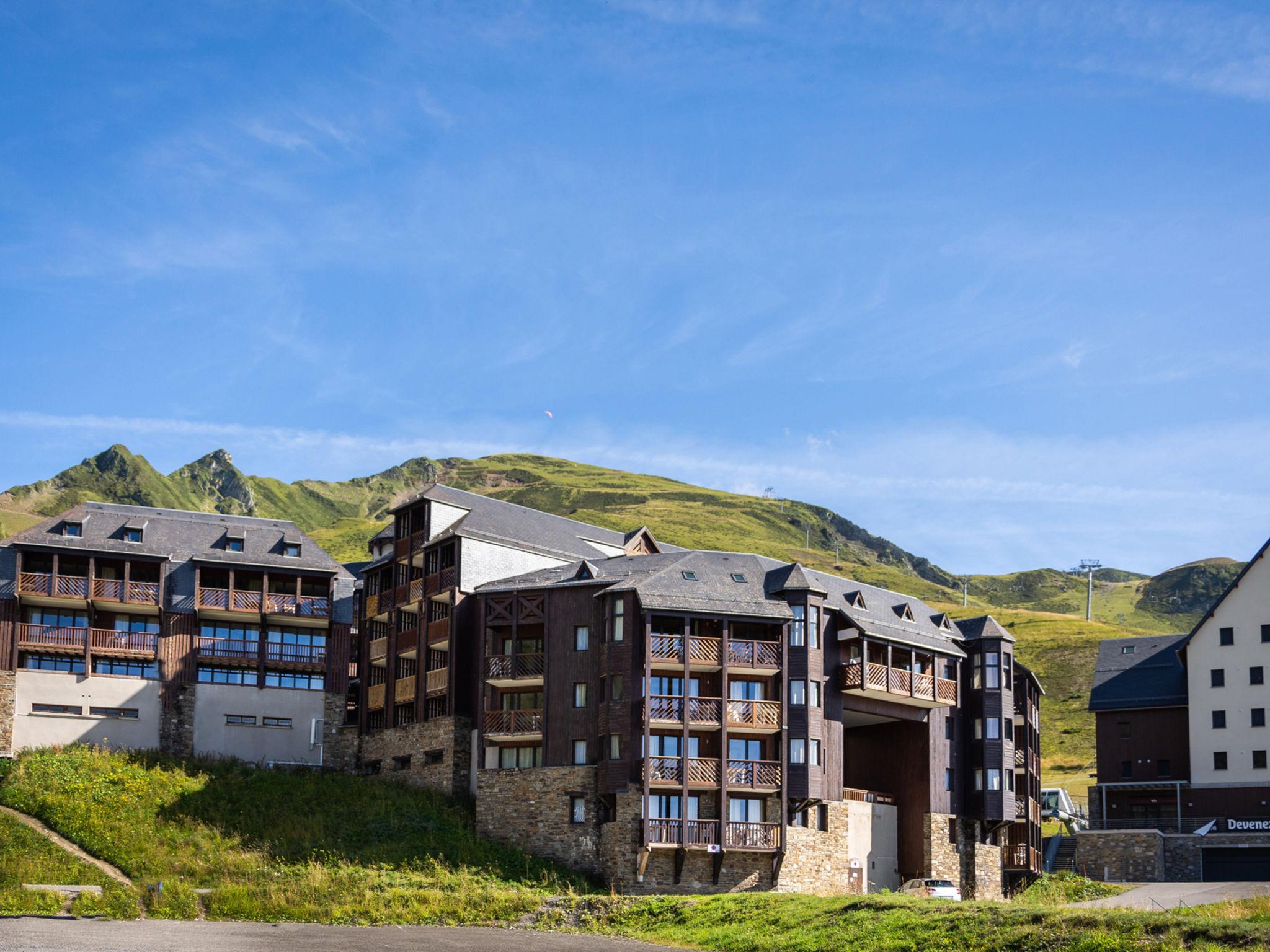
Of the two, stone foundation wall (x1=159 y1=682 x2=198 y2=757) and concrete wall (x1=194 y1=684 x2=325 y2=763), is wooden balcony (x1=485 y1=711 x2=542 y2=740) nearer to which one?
concrete wall (x1=194 y1=684 x2=325 y2=763)

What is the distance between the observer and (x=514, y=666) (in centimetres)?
6744

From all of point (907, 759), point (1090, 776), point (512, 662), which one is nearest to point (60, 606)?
point (512, 662)

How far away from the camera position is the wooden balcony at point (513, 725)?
65.8m

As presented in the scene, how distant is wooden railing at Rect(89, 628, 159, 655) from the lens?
73.1m

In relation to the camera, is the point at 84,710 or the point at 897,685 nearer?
the point at 897,685

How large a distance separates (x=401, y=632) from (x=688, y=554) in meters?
17.3

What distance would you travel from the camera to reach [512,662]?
67562 mm

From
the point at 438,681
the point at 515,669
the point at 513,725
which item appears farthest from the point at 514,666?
the point at 438,681

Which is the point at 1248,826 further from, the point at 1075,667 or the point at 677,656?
the point at 1075,667

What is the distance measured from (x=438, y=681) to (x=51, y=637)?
1970cm

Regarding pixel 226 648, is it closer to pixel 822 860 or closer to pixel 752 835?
pixel 752 835

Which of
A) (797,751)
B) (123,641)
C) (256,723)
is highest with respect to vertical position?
(123,641)

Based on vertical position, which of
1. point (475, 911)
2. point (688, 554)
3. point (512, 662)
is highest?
point (688, 554)

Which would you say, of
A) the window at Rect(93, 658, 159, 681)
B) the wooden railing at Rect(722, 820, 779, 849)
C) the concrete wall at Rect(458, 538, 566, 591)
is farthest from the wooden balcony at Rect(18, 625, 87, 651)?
the wooden railing at Rect(722, 820, 779, 849)
